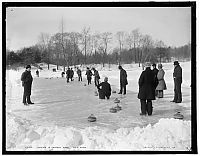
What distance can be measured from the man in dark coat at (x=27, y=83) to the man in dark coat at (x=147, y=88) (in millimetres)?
1374

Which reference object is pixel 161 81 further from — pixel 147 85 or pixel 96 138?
pixel 96 138

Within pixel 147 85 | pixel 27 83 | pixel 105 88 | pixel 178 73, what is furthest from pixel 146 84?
pixel 27 83

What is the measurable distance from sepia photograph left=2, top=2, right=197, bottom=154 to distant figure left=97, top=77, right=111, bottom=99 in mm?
13

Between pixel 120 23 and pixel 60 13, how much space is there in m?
0.76

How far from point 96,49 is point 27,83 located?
963 mm

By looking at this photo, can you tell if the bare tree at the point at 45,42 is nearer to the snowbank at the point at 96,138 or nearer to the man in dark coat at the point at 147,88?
the snowbank at the point at 96,138

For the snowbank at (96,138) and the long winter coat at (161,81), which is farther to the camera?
the long winter coat at (161,81)

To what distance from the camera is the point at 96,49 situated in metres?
3.49

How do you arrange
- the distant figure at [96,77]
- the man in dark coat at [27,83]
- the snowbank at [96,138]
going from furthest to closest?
the distant figure at [96,77] → the man in dark coat at [27,83] → the snowbank at [96,138]

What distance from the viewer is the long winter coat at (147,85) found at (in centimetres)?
341

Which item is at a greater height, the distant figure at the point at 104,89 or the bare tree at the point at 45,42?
the bare tree at the point at 45,42

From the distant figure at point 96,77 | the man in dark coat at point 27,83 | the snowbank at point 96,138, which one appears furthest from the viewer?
the distant figure at point 96,77

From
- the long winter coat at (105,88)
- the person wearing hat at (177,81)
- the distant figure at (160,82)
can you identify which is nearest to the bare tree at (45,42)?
the long winter coat at (105,88)

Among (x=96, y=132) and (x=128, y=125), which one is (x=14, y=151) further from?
(x=128, y=125)
